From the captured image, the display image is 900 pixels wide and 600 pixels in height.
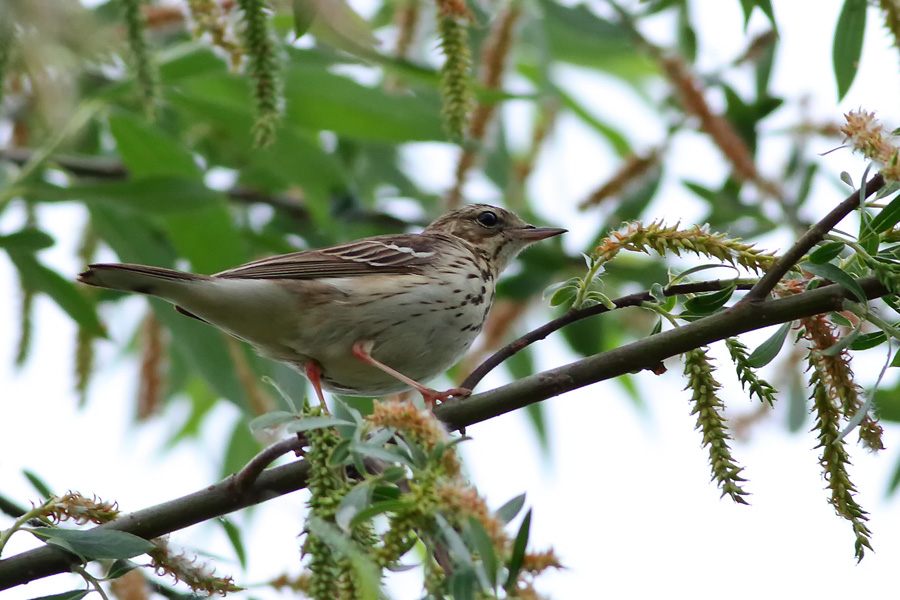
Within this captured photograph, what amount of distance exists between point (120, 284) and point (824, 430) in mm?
2958

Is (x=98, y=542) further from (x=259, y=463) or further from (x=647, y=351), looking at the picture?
(x=647, y=351)

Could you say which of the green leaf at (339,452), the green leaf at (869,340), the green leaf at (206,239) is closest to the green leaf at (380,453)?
the green leaf at (339,452)

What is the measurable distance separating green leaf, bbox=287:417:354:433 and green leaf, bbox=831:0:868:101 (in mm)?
2299

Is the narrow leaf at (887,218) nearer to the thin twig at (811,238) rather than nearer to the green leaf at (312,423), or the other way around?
the thin twig at (811,238)

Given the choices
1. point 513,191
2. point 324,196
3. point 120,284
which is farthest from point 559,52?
point 120,284

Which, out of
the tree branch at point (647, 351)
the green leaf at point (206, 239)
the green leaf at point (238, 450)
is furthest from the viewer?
the green leaf at point (238, 450)

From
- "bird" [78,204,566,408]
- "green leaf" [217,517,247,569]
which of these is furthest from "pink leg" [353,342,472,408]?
"green leaf" [217,517,247,569]

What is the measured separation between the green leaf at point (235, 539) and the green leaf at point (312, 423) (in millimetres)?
1281

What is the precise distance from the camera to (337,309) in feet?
17.1

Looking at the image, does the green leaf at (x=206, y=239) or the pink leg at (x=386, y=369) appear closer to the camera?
the pink leg at (x=386, y=369)

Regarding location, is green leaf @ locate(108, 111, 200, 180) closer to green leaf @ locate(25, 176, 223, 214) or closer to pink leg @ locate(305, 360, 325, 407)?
green leaf @ locate(25, 176, 223, 214)

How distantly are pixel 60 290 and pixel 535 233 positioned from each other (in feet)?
8.67

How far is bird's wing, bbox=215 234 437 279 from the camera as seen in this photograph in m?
5.18

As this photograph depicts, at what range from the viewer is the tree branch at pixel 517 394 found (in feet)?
8.66
